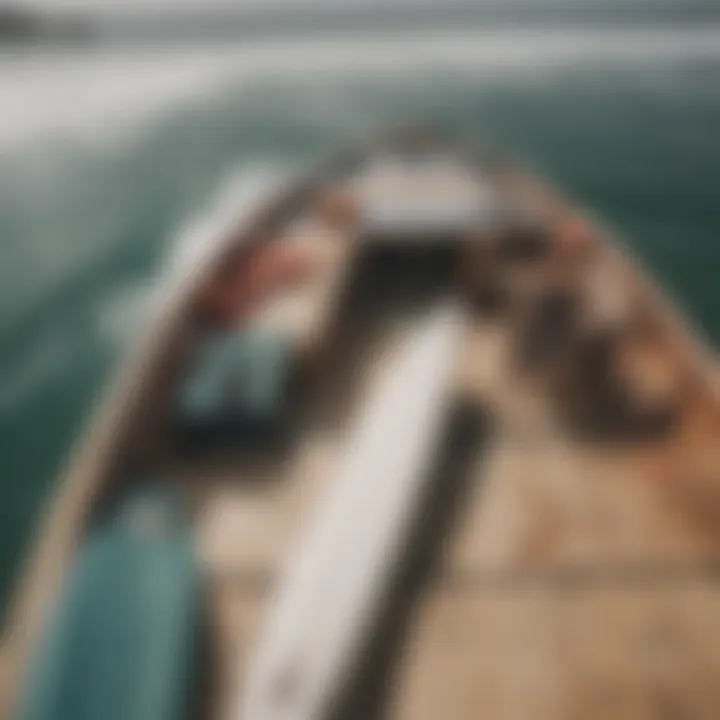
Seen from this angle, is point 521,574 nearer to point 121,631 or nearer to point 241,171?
point 121,631

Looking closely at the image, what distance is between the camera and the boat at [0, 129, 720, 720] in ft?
4.16

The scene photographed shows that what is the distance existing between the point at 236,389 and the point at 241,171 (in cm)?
335

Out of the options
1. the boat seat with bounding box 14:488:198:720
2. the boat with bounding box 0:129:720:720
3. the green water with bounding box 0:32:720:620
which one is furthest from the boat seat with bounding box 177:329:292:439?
the green water with bounding box 0:32:720:620

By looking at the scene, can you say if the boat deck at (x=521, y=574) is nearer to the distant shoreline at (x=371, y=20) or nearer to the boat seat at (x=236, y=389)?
the boat seat at (x=236, y=389)

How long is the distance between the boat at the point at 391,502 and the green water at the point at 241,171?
948 millimetres

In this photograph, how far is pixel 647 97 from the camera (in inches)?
225

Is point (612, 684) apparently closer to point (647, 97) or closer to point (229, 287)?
point (229, 287)

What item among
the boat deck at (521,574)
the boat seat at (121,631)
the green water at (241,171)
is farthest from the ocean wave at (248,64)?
the boat seat at (121,631)

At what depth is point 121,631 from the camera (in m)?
1.27

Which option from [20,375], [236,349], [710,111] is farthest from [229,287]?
[710,111]

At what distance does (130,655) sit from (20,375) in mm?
1986

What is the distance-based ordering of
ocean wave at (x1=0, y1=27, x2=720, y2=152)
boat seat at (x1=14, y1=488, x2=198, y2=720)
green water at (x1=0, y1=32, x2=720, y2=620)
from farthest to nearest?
ocean wave at (x1=0, y1=27, x2=720, y2=152), green water at (x1=0, y1=32, x2=720, y2=620), boat seat at (x1=14, y1=488, x2=198, y2=720)

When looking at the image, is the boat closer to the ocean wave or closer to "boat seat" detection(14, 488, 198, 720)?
"boat seat" detection(14, 488, 198, 720)

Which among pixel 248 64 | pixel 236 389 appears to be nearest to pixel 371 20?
pixel 248 64
